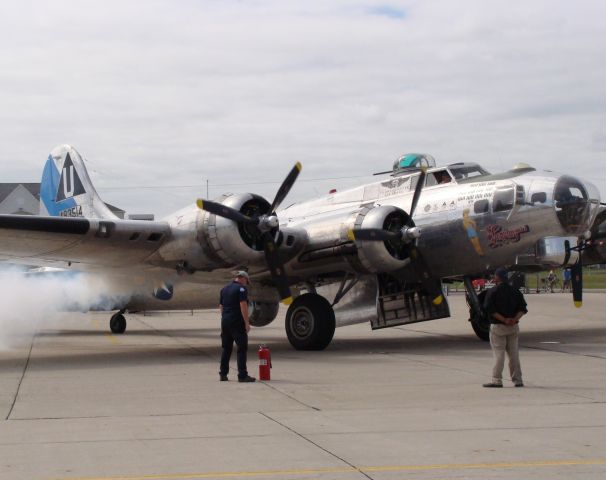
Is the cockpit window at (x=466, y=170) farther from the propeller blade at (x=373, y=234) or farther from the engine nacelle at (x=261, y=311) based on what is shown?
the engine nacelle at (x=261, y=311)

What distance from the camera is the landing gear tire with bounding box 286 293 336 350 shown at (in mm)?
17578

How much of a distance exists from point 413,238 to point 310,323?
2.68 m

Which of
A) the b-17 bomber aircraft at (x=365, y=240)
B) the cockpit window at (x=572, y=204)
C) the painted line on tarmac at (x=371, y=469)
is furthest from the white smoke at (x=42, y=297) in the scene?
the painted line on tarmac at (x=371, y=469)

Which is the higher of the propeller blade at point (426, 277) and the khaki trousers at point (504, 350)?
the propeller blade at point (426, 277)

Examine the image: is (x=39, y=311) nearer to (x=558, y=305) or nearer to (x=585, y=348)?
(x=585, y=348)

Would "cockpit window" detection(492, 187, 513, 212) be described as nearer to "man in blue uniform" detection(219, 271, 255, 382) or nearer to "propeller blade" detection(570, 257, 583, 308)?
"propeller blade" detection(570, 257, 583, 308)

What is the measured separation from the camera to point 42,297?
78.4 ft

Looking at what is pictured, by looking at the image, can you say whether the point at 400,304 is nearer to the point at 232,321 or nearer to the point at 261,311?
the point at 261,311

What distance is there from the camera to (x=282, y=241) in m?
17.4

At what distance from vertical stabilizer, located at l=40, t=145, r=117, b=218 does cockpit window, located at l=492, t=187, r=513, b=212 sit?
9.41 m


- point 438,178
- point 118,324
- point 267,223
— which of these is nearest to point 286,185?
point 267,223

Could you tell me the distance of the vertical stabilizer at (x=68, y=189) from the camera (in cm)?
2175

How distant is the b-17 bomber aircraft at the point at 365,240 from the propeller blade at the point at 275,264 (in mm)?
24

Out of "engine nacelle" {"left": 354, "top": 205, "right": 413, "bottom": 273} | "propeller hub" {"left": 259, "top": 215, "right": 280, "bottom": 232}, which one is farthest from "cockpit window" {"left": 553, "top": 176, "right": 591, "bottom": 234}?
"propeller hub" {"left": 259, "top": 215, "right": 280, "bottom": 232}
